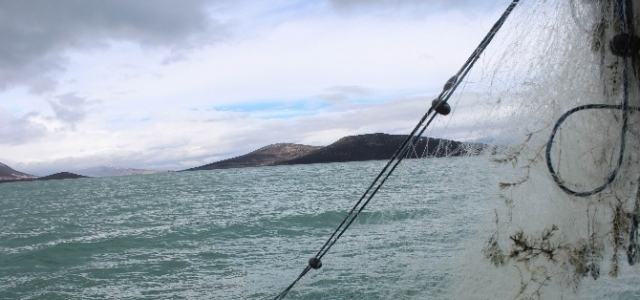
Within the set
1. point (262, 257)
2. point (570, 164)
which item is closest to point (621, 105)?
point (570, 164)

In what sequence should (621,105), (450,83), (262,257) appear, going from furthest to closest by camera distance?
(262,257) < (450,83) < (621,105)

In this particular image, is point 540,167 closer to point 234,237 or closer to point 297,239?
point 297,239

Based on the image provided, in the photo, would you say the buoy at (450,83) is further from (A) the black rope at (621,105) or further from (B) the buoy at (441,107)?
(A) the black rope at (621,105)

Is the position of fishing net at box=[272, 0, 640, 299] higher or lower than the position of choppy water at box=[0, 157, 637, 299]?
higher

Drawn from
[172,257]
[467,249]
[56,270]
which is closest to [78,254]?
[56,270]

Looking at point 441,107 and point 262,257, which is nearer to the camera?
point 441,107

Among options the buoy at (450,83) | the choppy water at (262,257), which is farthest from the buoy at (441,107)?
the choppy water at (262,257)

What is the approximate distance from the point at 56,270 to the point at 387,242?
836cm

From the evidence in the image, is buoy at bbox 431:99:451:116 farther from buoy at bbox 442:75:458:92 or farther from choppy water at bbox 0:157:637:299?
choppy water at bbox 0:157:637:299

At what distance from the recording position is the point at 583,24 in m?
2.27

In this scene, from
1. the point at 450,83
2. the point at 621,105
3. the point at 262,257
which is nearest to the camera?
the point at 621,105

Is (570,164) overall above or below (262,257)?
above

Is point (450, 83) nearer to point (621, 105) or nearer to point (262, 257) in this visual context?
point (621, 105)

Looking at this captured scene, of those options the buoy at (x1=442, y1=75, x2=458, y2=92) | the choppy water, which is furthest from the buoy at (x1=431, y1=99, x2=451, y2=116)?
the choppy water
